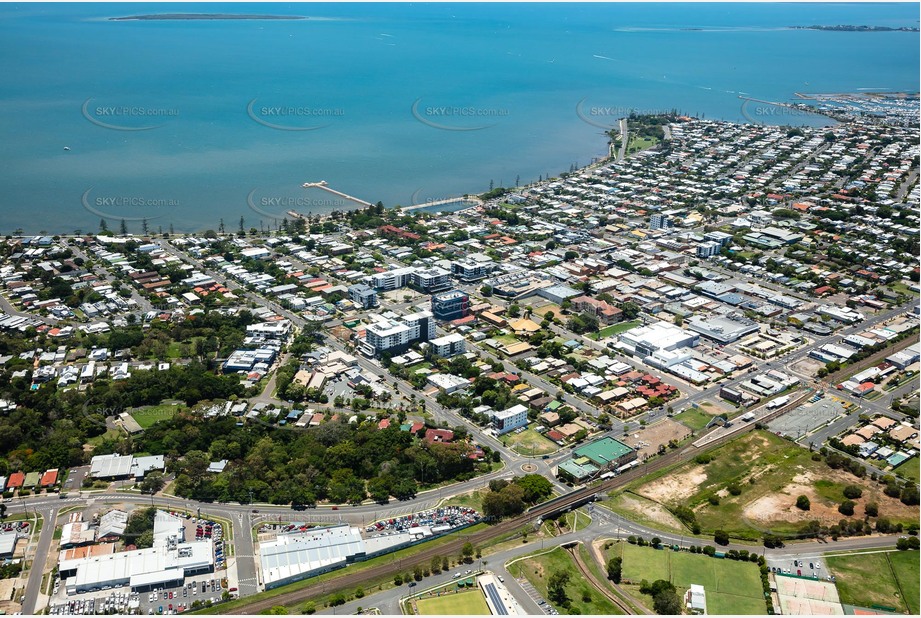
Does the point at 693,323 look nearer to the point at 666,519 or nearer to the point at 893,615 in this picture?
the point at 666,519

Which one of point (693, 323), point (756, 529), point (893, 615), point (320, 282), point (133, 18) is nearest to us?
point (893, 615)

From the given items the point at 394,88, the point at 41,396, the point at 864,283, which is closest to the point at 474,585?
the point at 41,396

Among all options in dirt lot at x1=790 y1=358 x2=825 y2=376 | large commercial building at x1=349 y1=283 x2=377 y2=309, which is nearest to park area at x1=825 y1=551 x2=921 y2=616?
dirt lot at x1=790 y1=358 x2=825 y2=376

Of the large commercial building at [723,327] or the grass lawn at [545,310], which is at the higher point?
the large commercial building at [723,327]

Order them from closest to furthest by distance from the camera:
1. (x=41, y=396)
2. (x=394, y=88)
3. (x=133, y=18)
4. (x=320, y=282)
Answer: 1. (x=41, y=396)
2. (x=320, y=282)
3. (x=394, y=88)
4. (x=133, y=18)

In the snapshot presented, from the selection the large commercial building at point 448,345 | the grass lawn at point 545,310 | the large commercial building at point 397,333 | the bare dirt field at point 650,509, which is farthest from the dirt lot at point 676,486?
the grass lawn at point 545,310

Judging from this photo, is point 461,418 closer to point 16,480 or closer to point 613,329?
point 613,329

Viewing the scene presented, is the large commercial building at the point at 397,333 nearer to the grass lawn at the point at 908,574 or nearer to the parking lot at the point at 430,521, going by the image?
the parking lot at the point at 430,521

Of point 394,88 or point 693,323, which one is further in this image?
point 394,88
